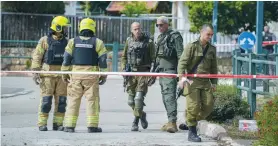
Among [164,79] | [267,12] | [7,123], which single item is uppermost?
[267,12]

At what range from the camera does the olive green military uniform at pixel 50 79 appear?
12.2 metres

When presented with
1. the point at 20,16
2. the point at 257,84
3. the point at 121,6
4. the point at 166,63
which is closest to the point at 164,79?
the point at 166,63

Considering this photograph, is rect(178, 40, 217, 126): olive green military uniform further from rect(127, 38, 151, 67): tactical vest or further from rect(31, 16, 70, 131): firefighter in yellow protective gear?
rect(31, 16, 70, 131): firefighter in yellow protective gear

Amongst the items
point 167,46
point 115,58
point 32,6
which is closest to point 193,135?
point 167,46

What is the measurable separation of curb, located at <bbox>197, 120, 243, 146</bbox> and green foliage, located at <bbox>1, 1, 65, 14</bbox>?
21.8 m

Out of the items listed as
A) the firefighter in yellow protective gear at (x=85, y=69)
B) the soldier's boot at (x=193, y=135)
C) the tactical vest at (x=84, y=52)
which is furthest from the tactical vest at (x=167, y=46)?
the soldier's boot at (x=193, y=135)

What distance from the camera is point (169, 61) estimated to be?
1209 cm

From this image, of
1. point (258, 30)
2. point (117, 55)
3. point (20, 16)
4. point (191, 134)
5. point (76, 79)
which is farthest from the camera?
point (20, 16)

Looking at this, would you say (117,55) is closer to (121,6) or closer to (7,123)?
(7,123)

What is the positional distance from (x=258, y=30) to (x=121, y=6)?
34.4 metres

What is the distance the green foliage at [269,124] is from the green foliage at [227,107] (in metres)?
3.73

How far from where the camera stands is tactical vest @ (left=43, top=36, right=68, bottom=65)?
12195 millimetres

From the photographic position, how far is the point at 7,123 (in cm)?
1338

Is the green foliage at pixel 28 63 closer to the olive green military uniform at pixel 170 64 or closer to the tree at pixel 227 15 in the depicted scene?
the tree at pixel 227 15
